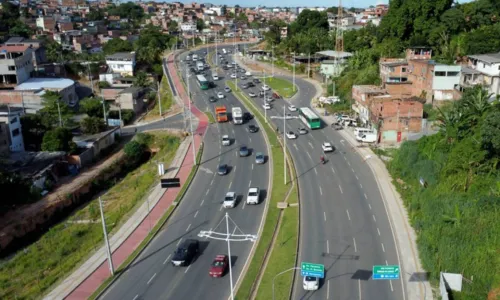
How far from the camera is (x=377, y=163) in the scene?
199 ft

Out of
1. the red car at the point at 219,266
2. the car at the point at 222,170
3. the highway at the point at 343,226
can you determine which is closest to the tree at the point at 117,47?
the highway at the point at 343,226

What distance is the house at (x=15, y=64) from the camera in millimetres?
105188

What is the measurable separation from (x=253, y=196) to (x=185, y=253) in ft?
43.4

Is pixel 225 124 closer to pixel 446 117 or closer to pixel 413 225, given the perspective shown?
pixel 446 117

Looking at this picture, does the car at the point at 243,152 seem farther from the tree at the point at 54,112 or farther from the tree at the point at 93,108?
the tree at the point at 93,108

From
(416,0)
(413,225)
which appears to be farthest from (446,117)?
(416,0)

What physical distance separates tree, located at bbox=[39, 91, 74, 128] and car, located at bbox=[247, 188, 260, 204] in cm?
4540

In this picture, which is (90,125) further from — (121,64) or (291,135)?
(121,64)

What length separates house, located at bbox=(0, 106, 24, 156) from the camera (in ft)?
224

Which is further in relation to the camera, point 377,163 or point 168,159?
point 168,159

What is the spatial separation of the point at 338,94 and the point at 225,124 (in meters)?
29.4

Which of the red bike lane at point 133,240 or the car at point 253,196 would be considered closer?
the red bike lane at point 133,240

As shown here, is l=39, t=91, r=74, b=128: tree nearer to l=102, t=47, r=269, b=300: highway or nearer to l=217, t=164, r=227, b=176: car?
l=102, t=47, r=269, b=300: highway

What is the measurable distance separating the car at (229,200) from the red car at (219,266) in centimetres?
1070
